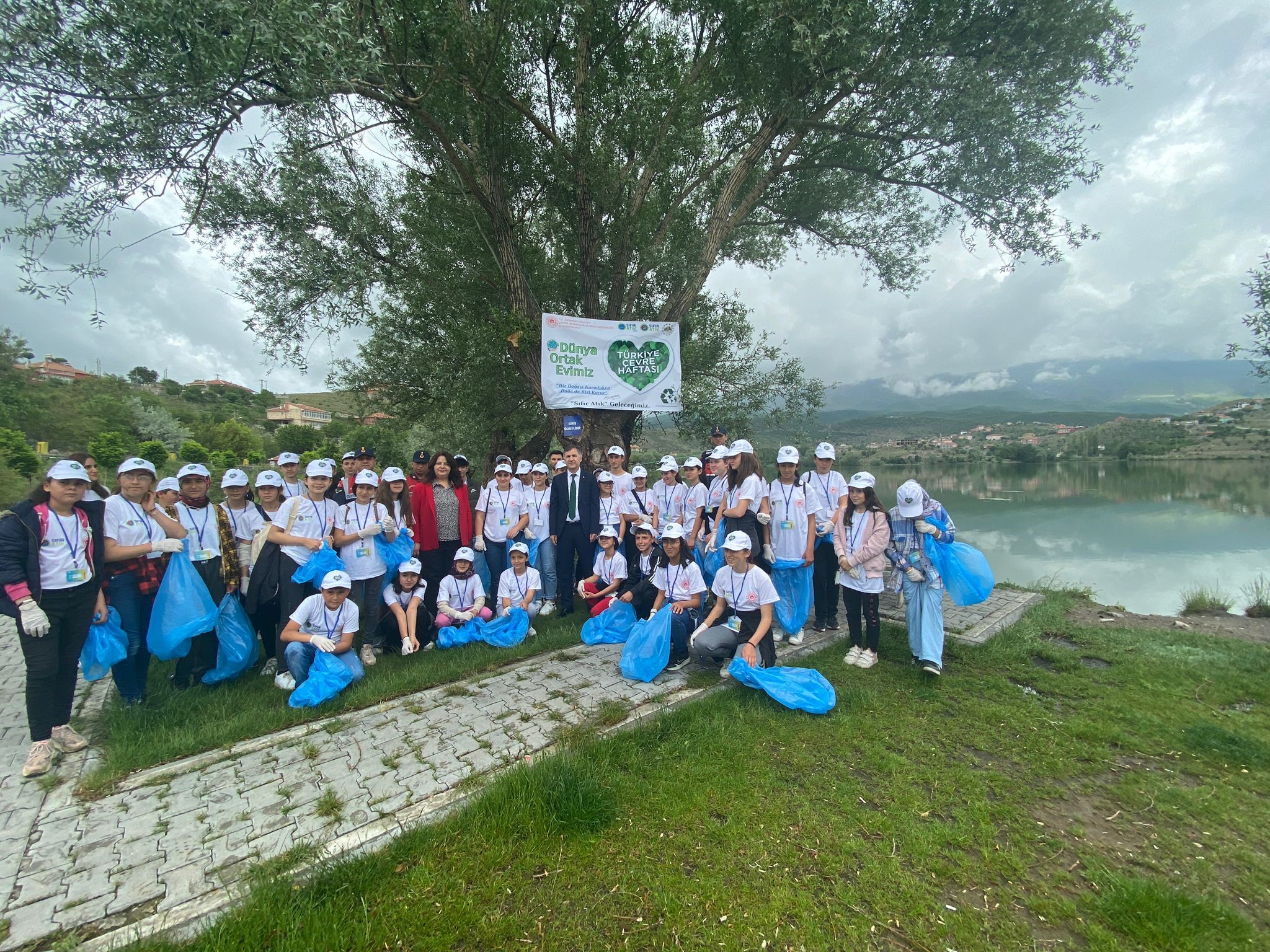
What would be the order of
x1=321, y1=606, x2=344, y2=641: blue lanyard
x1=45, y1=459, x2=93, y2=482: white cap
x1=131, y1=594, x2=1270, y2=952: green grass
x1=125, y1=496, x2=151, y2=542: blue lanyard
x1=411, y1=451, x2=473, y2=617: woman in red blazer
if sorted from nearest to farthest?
1. x1=131, y1=594, x2=1270, y2=952: green grass
2. x1=45, y1=459, x2=93, y2=482: white cap
3. x1=125, y1=496, x2=151, y2=542: blue lanyard
4. x1=321, y1=606, x2=344, y2=641: blue lanyard
5. x1=411, y1=451, x2=473, y2=617: woman in red blazer

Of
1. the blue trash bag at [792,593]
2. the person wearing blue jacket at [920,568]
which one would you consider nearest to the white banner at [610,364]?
the blue trash bag at [792,593]

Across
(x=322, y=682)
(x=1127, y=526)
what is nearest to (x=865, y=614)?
(x=322, y=682)

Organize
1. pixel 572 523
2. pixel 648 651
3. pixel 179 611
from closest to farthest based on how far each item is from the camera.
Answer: pixel 179 611 < pixel 648 651 < pixel 572 523

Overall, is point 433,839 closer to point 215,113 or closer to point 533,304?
point 215,113

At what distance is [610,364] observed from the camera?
8188 mm

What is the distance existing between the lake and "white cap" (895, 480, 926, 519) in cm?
198

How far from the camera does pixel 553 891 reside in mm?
2471

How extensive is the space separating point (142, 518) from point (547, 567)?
12.5ft

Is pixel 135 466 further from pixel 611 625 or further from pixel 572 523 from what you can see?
pixel 611 625

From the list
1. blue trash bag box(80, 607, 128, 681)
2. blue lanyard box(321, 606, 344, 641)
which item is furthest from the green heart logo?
blue trash bag box(80, 607, 128, 681)

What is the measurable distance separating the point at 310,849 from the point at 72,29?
6948mm

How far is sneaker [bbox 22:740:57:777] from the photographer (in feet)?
10.7

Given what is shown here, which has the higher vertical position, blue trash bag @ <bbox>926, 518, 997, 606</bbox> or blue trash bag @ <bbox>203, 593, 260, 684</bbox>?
blue trash bag @ <bbox>926, 518, 997, 606</bbox>

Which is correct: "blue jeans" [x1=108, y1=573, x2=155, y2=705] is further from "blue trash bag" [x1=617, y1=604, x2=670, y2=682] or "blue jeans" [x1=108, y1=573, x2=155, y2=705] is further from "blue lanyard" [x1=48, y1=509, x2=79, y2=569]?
"blue trash bag" [x1=617, y1=604, x2=670, y2=682]
